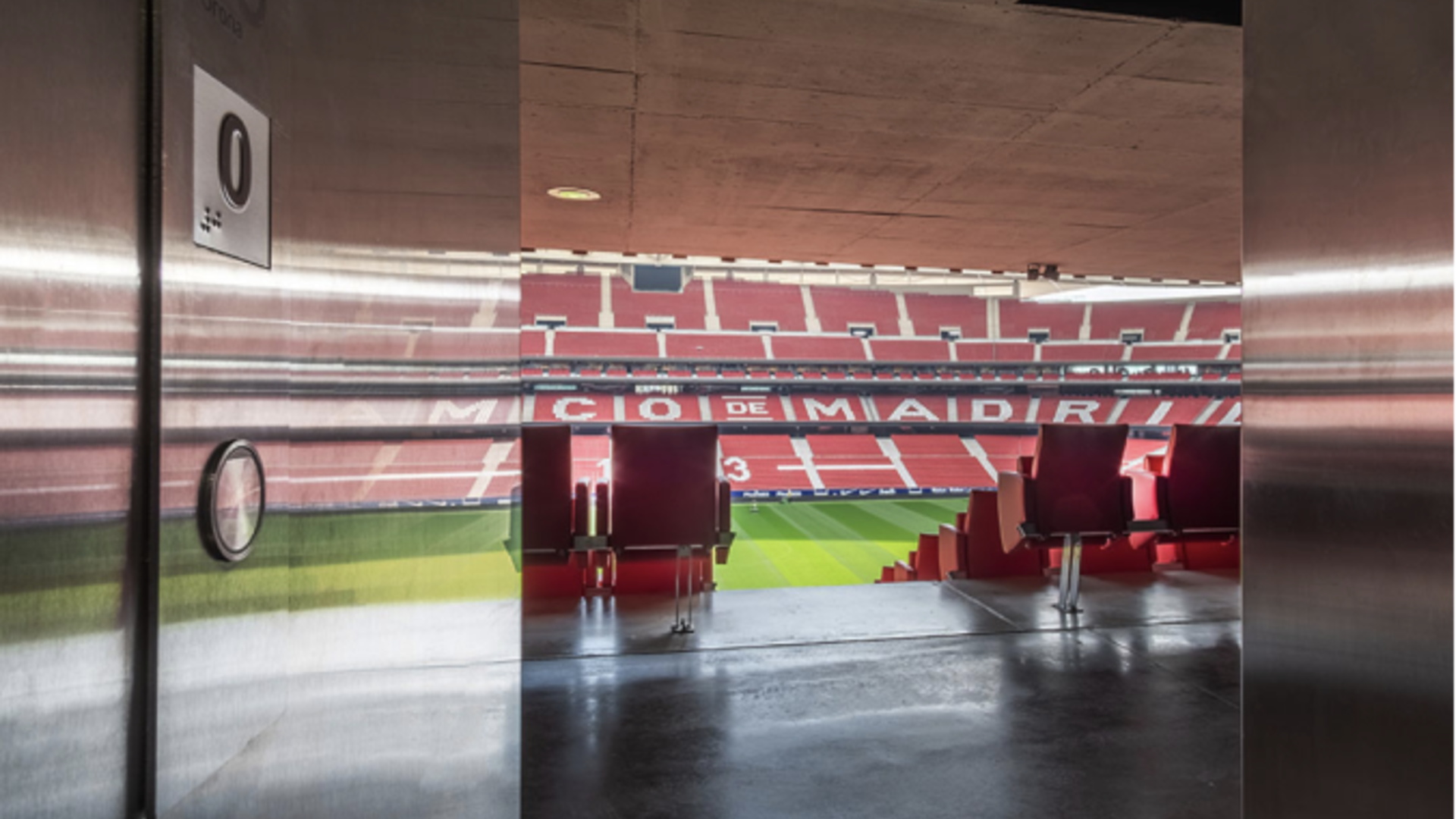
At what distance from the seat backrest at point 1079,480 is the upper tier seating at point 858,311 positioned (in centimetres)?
2304

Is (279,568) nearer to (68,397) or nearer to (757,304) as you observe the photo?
(68,397)

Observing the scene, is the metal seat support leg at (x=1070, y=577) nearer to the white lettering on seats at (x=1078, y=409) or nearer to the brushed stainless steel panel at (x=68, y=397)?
the brushed stainless steel panel at (x=68, y=397)

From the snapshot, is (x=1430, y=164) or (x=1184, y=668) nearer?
(x=1430, y=164)

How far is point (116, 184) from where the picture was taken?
0.60 m

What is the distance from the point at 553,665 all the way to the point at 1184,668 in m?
2.66

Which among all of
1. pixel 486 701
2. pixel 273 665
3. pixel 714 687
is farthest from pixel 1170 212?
pixel 273 665

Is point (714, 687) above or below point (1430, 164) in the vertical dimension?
below

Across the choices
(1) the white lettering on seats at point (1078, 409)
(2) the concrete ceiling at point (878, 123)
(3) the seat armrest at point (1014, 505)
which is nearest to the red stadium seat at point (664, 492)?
(2) the concrete ceiling at point (878, 123)

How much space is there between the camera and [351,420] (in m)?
1.01

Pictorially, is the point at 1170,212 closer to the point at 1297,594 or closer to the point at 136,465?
the point at 1297,594

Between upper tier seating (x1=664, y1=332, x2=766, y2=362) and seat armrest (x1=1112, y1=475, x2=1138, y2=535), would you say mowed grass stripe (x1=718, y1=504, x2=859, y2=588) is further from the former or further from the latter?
upper tier seating (x1=664, y1=332, x2=766, y2=362)

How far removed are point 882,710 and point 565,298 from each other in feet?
80.4

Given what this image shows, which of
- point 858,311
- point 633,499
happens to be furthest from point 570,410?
point 633,499

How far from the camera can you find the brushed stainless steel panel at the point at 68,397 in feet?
1.67
